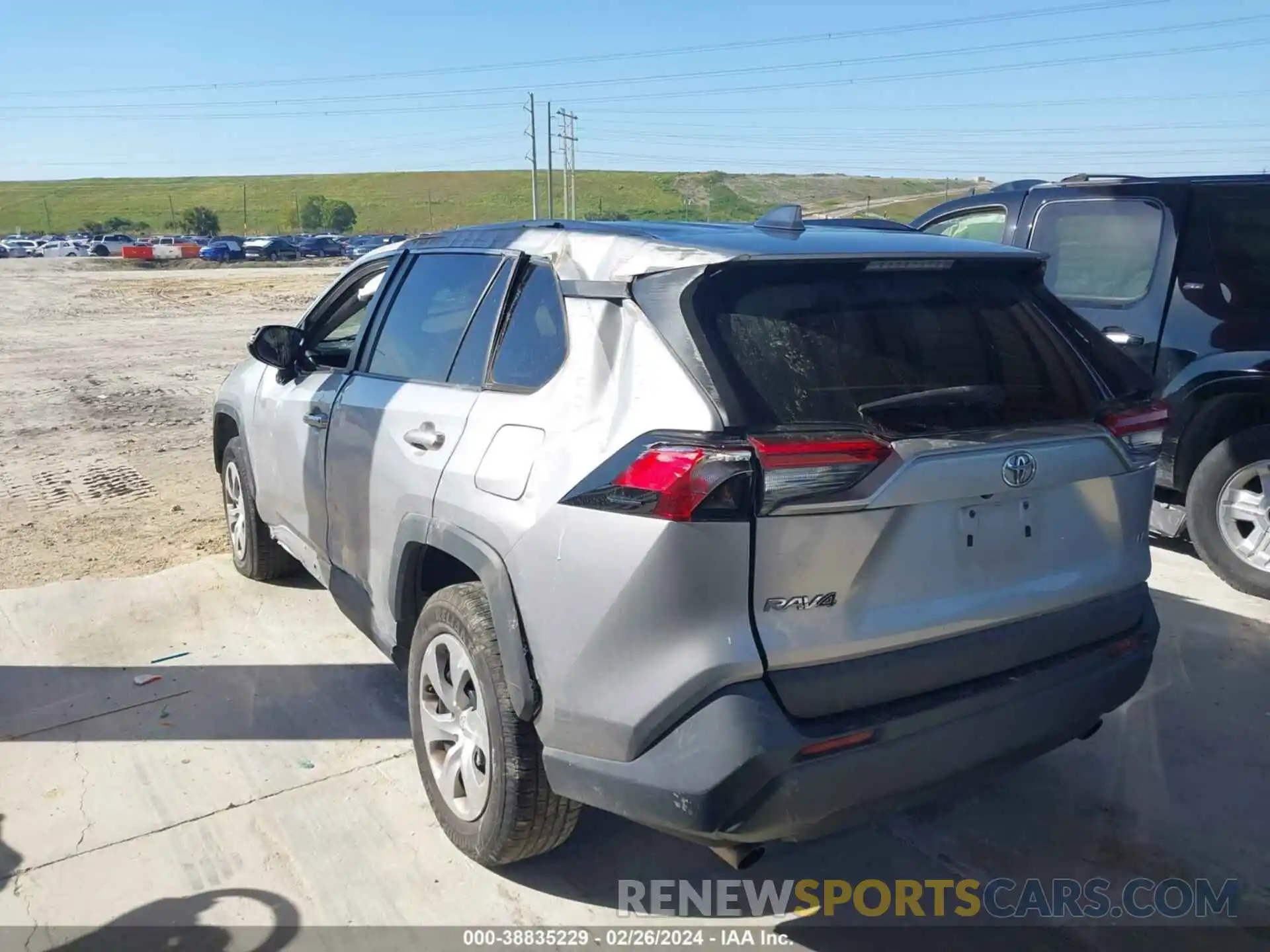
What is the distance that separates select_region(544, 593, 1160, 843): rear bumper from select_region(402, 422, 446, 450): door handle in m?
1.07

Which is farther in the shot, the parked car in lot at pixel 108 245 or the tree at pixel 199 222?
the tree at pixel 199 222

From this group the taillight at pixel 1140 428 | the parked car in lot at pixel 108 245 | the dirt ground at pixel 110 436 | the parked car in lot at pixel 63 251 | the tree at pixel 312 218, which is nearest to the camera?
the taillight at pixel 1140 428

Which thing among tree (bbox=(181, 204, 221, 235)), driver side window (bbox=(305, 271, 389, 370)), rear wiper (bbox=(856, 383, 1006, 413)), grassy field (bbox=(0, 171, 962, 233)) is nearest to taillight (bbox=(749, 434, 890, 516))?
rear wiper (bbox=(856, 383, 1006, 413))

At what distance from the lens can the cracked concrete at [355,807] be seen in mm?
3039

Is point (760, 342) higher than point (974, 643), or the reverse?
point (760, 342)

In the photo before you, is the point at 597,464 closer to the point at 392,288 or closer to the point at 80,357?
the point at 392,288

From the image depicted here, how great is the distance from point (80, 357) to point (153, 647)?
13366 millimetres

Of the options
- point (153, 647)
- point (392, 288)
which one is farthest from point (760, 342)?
point (153, 647)

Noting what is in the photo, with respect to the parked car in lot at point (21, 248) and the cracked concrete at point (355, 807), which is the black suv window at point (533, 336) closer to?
the cracked concrete at point (355, 807)

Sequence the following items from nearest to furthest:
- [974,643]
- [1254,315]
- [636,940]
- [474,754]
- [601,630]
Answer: [601,630], [974,643], [636,940], [474,754], [1254,315]

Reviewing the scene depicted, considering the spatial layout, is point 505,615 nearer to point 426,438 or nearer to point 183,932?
point 426,438

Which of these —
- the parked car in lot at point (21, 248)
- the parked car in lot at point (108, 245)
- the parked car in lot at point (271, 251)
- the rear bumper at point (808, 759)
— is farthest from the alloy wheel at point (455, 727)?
the parked car in lot at point (21, 248)

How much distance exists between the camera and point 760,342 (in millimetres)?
2480

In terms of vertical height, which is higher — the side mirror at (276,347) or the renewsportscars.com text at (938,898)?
the side mirror at (276,347)
